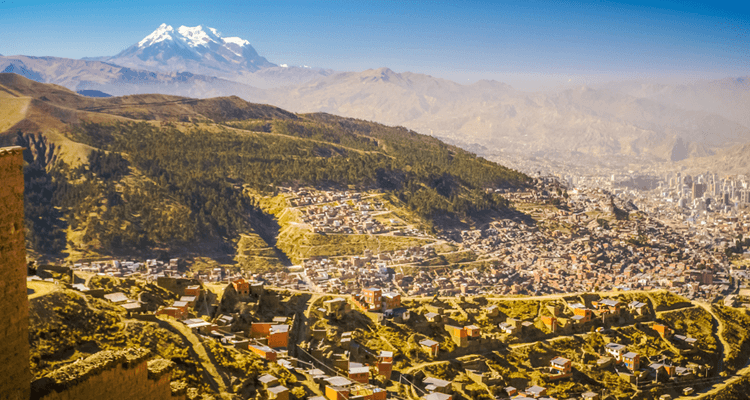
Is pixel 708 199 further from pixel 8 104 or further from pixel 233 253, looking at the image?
pixel 8 104

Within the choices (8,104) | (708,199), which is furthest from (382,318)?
(708,199)

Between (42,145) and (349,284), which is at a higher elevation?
(42,145)

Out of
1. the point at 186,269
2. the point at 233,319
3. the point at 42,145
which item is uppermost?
the point at 42,145

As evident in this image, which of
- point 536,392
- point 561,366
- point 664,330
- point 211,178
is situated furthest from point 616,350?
point 211,178

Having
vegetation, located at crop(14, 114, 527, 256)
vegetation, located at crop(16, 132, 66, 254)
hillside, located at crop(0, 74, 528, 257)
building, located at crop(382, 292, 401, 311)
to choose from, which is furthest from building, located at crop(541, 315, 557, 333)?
vegetation, located at crop(16, 132, 66, 254)

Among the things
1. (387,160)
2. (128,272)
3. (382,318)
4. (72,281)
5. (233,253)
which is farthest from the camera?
(387,160)

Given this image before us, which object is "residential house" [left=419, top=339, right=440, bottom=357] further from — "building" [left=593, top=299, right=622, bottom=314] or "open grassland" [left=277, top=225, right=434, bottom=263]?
"open grassland" [left=277, top=225, right=434, bottom=263]

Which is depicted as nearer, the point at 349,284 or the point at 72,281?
the point at 72,281
